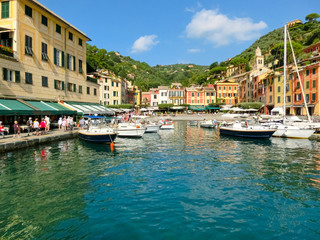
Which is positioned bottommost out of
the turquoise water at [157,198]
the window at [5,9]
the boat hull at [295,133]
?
the turquoise water at [157,198]

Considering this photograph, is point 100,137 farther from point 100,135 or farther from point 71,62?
point 71,62

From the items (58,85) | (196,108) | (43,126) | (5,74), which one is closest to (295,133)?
(43,126)

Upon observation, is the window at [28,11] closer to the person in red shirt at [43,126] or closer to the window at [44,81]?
the window at [44,81]

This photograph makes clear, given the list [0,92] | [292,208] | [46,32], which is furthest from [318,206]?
[46,32]

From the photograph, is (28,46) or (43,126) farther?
(28,46)

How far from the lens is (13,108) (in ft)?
69.8

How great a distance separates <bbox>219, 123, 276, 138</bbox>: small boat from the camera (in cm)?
2823

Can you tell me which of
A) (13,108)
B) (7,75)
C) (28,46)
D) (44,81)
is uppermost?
(28,46)

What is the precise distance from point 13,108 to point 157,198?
18878 millimetres

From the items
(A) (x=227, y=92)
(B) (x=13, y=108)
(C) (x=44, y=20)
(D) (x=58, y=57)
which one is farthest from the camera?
(A) (x=227, y=92)

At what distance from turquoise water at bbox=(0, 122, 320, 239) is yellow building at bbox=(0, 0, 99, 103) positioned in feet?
38.1

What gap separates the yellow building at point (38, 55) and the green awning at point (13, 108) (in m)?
1.27

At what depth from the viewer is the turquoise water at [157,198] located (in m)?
7.23

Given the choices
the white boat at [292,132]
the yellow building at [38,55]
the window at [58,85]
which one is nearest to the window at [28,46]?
the yellow building at [38,55]
